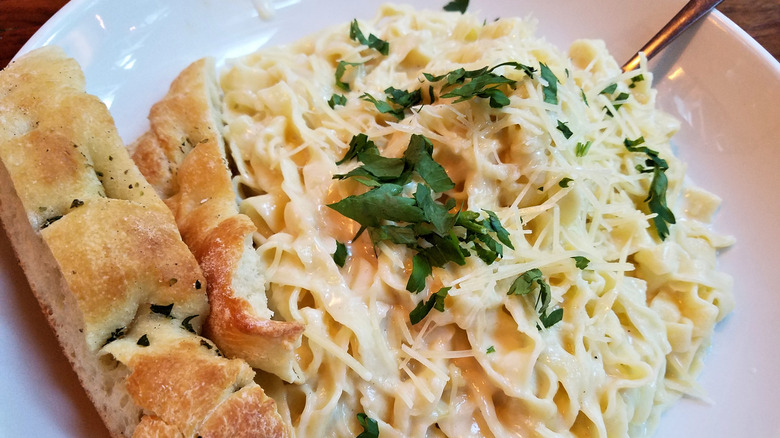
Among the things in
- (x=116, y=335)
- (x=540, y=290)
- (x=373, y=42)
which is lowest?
(x=540, y=290)

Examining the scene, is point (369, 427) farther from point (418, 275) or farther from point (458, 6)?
point (458, 6)

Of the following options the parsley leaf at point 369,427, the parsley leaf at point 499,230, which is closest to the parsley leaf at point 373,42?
the parsley leaf at point 499,230

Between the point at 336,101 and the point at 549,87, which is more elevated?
the point at 549,87

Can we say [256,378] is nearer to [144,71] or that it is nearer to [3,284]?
[3,284]

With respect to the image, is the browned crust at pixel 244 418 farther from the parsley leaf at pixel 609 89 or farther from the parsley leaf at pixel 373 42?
the parsley leaf at pixel 609 89

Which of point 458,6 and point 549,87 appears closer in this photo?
point 549,87

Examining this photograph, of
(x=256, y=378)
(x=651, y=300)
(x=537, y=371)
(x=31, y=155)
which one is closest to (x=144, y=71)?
(x=31, y=155)

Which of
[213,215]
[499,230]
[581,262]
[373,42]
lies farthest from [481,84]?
[213,215]
